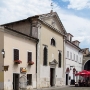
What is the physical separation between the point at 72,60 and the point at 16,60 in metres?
22.7

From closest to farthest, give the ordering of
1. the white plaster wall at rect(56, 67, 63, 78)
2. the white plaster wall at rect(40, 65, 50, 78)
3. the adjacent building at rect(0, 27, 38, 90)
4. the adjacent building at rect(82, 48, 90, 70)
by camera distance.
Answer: the adjacent building at rect(0, 27, 38, 90), the white plaster wall at rect(40, 65, 50, 78), the white plaster wall at rect(56, 67, 63, 78), the adjacent building at rect(82, 48, 90, 70)

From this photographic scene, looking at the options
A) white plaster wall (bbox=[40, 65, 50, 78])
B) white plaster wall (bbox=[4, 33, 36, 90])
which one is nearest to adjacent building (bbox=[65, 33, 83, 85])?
white plaster wall (bbox=[40, 65, 50, 78])

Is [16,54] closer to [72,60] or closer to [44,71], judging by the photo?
[44,71]

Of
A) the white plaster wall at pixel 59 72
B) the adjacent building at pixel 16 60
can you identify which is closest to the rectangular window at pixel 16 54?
the adjacent building at pixel 16 60

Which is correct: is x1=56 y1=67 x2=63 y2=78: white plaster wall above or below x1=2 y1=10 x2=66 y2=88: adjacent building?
below

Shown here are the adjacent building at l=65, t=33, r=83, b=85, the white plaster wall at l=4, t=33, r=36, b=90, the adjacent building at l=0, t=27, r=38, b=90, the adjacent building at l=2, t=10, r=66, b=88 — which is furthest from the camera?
the adjacent building at l=65, t=33, r=83, b=85

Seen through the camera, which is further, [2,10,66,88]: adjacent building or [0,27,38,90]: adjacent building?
[2,10,66,88]: adjacent building

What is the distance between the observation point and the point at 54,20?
119 ft

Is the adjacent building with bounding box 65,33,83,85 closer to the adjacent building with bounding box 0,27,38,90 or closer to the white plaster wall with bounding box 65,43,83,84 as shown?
the white plaster wall with bounding box 65,43,83,84

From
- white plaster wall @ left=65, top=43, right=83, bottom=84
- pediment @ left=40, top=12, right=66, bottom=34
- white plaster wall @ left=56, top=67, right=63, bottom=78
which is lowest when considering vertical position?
white plaster wall @ left=56, top=67, right=63, bottom=78

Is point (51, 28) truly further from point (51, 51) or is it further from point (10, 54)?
point (10, 54)

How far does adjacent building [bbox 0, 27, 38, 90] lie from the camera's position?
75.5 ft

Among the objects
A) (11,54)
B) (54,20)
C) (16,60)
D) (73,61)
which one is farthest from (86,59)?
(11,54)

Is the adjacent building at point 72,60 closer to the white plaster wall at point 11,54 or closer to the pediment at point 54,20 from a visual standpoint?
the pediment at point 54,20
